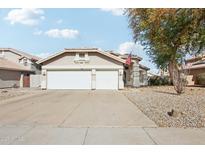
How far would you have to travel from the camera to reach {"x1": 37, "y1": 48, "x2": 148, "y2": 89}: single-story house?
93.4ft

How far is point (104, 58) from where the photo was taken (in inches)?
1144

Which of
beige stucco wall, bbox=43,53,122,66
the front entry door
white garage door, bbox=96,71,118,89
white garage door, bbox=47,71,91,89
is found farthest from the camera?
the front entry door

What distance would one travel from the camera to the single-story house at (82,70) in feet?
93.4

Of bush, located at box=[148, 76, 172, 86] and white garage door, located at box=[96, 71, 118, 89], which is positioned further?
bush, located at box=[148, 76, 172, 86]

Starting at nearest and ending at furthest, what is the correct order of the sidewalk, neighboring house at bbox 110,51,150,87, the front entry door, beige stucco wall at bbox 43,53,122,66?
1. the sidewalk
2. beige stucco wall at bbox 43,53,122,66
3. neighboring house at bbox 110,51,150,87
4. the front entry door

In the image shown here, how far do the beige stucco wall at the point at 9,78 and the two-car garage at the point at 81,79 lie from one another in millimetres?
5467

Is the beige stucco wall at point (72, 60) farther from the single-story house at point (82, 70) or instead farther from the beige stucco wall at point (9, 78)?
the beige stucco wall at point (9, 78)

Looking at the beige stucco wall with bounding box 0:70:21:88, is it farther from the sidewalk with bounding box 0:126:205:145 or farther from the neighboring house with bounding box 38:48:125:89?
the sidewalk with bounding box 0:126:205:145

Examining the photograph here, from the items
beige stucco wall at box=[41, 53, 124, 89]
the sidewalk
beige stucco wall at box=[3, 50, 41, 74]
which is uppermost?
beige stucco wall at box=[3, 50, 41, 74]

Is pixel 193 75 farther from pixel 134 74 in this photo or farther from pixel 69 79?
pixel 69 79

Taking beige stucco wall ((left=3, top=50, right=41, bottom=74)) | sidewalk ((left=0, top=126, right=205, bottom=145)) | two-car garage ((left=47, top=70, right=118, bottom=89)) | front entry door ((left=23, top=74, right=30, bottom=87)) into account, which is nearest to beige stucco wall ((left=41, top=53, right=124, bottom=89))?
two-car garage ((left=47, top=70, right=118, bottom=89))

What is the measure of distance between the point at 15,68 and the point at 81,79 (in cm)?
944
